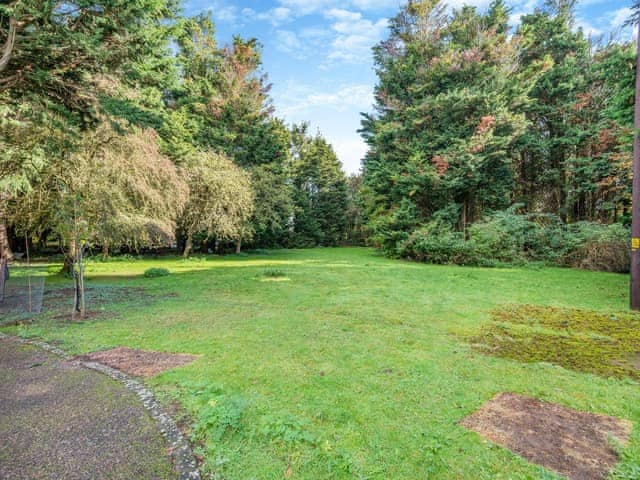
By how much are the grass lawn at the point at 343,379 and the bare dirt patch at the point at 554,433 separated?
0.27 feet

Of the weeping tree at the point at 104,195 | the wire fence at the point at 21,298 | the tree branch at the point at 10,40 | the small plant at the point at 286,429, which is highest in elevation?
the tree branch at the point at 10,40

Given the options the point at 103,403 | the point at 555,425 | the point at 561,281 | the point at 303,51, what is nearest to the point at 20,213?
the point at 103,403

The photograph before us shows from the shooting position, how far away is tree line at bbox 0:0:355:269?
4258 millimetres

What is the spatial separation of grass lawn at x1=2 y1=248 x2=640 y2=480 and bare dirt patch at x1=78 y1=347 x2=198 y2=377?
19cm

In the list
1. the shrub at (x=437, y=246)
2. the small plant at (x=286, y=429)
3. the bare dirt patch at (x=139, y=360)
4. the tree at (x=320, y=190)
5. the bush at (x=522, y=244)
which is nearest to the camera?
the small plant at (x=286, y=429)

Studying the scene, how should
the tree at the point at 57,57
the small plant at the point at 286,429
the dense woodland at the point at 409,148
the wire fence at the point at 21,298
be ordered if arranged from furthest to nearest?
1. the dense woodland at the point at 409,148
2. the wire fence at the point at 21,298
3. the tree at the point at 57,57
4. the small plant at the point at 286,429

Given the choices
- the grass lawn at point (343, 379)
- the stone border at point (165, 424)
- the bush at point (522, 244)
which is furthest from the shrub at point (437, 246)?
the stone border at point (165, 424)

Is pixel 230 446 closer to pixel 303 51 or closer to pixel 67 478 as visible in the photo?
pixel 67 478

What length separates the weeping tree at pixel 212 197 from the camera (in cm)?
1494

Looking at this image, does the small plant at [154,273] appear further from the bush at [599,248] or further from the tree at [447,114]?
the bush at [599,248]

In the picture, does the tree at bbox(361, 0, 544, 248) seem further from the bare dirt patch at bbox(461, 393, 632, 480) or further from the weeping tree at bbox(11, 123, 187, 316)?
the bare dirt patch at bbox(461, 393, 632, 480)

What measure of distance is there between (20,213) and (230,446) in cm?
894

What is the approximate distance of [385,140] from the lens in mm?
17203

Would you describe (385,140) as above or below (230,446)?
above
